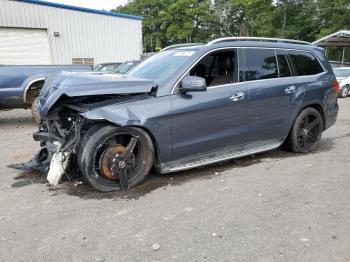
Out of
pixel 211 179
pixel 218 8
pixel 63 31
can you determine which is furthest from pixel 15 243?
pixel 218 8

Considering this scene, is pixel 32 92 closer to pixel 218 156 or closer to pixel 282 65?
pixel 218 156

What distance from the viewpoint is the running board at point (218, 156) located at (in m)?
4.59

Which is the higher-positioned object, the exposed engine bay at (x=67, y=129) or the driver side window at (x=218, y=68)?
the driver side window at (x=218, y=68)

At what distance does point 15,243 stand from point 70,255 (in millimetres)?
587

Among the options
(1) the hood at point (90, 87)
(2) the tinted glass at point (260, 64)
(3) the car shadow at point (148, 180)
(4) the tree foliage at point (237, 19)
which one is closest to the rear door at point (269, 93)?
(2) the tinted glass at point (260, 64)

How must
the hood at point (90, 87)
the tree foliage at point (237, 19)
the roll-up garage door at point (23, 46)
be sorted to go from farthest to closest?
the tree foliage at point (237, 19) → the roll-up garage door at point (23, 46) → the hood at point (90, 87)

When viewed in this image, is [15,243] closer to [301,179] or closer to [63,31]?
[301,179]

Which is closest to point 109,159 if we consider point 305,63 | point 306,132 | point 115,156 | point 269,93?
point 115,156

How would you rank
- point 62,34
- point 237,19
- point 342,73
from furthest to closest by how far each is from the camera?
point 237,19 → point 62,34 → point 342,73

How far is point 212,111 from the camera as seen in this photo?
4691 mm

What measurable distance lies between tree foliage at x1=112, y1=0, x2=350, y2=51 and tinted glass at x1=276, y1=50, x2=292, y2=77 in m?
37.8

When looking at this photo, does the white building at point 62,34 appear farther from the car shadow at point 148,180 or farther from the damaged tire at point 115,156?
the damaged tire at point 115,156

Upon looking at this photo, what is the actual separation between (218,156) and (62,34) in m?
16.4

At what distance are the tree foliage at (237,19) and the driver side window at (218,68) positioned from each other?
127ft
